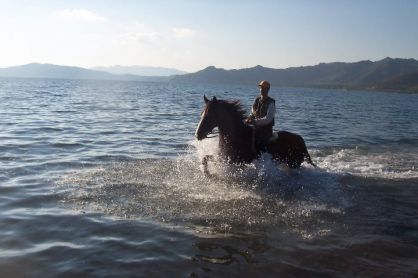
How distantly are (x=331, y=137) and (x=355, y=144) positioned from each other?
2.67m

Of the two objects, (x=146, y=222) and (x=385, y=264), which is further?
(x=146, y=222)

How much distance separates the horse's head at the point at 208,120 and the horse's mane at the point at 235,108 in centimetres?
29

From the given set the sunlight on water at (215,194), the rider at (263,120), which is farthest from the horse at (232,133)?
the sunlight on water at (215,194)

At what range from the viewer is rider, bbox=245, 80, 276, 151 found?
13.1 metres

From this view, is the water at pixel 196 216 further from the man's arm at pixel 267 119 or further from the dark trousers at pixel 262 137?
the man's arm at pixel 267 119

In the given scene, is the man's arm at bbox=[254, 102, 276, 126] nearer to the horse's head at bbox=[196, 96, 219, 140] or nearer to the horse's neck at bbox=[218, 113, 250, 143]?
the horse's neck at bbox=[218, 113, 250, 143]

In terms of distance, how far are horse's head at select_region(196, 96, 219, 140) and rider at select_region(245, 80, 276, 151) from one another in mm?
1238

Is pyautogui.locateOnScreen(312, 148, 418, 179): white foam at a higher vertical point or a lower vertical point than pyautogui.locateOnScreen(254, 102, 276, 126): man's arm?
lower

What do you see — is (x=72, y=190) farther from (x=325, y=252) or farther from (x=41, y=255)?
(x=325, y=252)

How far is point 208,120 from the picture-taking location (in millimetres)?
12219

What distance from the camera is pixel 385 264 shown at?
7.87 meters

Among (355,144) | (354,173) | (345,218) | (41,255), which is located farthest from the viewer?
(355,144)

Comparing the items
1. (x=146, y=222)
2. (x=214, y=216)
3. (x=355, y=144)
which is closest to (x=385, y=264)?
(x=214, y=216)

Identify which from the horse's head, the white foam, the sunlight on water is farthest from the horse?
the white foam
